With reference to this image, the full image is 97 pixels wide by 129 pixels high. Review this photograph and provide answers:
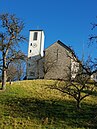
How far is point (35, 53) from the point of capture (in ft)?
329

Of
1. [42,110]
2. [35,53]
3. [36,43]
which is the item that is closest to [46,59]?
[35,53]

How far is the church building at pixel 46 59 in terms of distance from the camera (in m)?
89.6

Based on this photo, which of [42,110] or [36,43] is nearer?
[42,110]

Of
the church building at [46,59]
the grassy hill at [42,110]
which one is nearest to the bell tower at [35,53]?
the church building at [46,59]

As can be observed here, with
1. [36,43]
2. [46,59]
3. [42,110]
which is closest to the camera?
[42,110]

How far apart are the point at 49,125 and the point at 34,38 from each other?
7562cm

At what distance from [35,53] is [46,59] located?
29.8 ft

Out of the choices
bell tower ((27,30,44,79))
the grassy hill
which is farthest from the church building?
the grassy hill

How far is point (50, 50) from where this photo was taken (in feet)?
319

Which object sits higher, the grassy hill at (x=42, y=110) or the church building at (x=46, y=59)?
the church building at (x=46, y=59)

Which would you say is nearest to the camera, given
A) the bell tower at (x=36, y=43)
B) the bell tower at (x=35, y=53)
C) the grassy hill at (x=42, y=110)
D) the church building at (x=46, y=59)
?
the grassy hill at (x=42, y=110)

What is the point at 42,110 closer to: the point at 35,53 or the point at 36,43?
the point at 35,53

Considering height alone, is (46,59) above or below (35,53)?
below

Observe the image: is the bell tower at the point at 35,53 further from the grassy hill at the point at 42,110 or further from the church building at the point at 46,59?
the grassy hill at the point at 42,110
